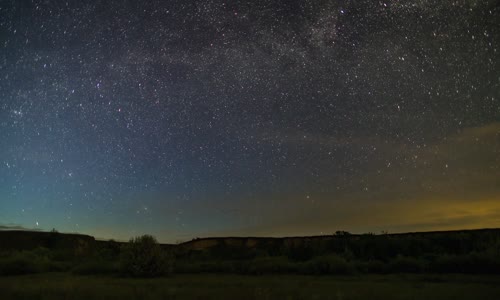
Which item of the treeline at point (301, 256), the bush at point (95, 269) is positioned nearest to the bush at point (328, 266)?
the treeline at point (301, 256)

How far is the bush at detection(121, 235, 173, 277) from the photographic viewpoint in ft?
49.7

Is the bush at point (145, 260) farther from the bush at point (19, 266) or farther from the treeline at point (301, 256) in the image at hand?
the bush at point (19, 266)

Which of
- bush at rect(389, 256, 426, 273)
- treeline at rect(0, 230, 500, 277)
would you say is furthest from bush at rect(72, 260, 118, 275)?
bush at rect(389, 256, 426, 273)

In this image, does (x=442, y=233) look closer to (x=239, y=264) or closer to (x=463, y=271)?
(x=463, y=271)

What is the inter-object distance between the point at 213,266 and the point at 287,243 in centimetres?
584

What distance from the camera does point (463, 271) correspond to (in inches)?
569

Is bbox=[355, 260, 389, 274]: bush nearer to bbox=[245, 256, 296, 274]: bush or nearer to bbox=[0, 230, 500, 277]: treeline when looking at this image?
bbox=[0, 230, 500, 277]: treeline

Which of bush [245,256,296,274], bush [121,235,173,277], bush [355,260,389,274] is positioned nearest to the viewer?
bush [121,235,173,277]

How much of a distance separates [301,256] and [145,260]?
850cm

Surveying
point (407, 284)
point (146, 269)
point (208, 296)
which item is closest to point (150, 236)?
point (146, 269)

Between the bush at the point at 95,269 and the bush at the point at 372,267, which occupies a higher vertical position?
the bush at the point at 95,269

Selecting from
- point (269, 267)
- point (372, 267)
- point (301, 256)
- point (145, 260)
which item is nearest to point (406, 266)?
point (372, 267)

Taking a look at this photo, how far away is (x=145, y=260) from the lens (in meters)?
15.2

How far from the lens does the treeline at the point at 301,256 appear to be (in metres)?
15.2
